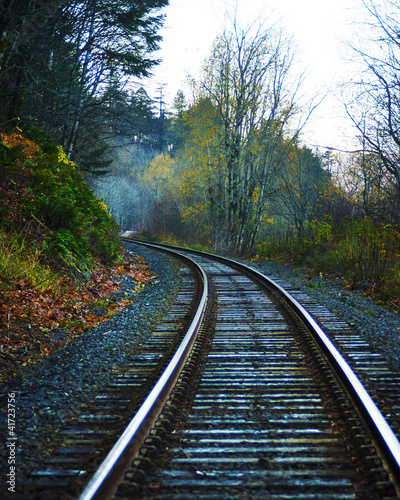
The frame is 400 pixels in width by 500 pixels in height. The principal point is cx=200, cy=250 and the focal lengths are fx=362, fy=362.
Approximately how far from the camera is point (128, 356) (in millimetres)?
4215

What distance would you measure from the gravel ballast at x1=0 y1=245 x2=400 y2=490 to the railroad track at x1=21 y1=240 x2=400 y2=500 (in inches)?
8.3

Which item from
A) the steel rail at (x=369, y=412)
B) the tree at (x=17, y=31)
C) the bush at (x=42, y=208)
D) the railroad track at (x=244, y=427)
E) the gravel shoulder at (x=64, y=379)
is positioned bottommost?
the gravel shoulder at (x=64, y=379)

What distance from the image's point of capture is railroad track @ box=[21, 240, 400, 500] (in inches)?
78.7

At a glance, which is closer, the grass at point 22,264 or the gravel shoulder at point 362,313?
the gravel shoulder at point 362,313

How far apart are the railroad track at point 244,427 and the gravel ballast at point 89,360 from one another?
210 mm

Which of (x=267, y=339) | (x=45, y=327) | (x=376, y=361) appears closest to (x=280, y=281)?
(x=267, y=339)

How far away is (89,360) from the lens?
411 centimetres

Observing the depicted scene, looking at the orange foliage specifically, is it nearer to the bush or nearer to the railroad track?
the bush

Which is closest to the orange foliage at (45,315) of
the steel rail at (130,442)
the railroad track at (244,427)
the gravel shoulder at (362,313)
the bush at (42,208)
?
the bush at (42,208)

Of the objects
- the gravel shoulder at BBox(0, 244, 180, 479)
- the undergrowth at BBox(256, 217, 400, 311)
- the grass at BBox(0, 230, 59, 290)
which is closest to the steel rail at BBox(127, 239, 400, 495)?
the gravel shoulder at BBox(0, 244, 180, 479)

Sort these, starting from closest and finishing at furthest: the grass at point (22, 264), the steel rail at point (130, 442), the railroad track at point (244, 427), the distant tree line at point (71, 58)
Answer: the steel rail at point (130, 442) → the railroad track at point (244, 427) → the grass at point (22, 264) → the distant tree line at point (71, 58)

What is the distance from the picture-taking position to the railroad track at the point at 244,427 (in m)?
2.00

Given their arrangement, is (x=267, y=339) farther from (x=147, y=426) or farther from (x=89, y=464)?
(x=89, y=464)

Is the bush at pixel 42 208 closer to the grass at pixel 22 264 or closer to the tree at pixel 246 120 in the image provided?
the grass at pixel 22 264
